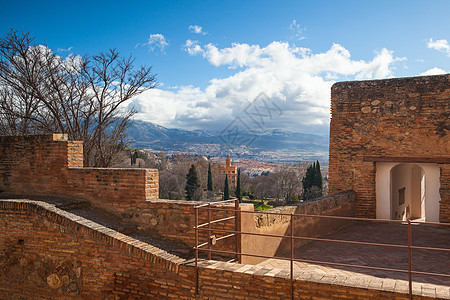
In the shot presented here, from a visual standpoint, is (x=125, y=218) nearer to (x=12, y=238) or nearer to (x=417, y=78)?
(x=12, y=238)

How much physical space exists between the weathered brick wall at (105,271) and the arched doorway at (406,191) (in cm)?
625

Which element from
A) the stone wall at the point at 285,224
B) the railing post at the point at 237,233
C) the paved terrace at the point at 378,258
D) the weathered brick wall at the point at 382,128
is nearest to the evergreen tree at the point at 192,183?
the weathered brick wall at the point at 382,128

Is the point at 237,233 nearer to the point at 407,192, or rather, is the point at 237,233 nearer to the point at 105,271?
the point at 105,271

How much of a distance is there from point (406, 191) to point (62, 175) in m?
11.5

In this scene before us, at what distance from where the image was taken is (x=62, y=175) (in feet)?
23.8

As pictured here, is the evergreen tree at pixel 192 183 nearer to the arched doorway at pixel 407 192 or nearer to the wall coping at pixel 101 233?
the arched doorway at pixel 407 192

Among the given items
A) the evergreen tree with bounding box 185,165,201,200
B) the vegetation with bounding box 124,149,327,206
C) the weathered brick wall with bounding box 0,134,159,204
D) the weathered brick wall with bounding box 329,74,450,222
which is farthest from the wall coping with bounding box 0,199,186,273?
the evergreen tree with bounding box 185,165,201,200

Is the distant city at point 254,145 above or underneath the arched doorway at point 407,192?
above

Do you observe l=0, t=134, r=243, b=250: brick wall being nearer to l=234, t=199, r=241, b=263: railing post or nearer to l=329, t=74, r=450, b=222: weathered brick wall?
l=234, t=199, r=241, b=263: railing post

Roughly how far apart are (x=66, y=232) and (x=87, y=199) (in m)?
1.50

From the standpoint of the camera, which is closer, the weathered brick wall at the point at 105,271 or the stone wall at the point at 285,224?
the weathered brick wall at the point at 105,271

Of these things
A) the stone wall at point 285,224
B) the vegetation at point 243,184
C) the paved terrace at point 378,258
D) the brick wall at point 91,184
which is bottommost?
the vegetation at point 243,184

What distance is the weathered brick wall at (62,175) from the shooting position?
673cm

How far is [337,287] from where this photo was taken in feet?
14.1
